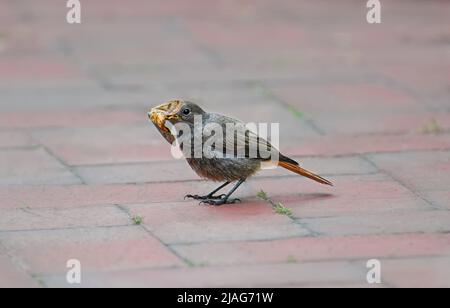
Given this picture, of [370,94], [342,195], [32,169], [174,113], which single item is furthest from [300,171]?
[370,94]

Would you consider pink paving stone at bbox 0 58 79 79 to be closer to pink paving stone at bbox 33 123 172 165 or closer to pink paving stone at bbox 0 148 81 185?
pink paving stone at bbox 33 123 172 165

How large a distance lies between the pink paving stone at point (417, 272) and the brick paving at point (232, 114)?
0.04 ft

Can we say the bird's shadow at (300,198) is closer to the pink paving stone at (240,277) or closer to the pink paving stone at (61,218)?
the pink paving stone at (61,218)

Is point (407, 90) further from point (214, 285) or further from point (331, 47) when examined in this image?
point (214, 285)

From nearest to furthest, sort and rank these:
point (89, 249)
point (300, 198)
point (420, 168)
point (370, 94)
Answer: point (89, 249)
point (300, 198)
point (420, 168)
point (370, 94)

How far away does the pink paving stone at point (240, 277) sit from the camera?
16.8 feet

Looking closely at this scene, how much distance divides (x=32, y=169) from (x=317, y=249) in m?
2.26

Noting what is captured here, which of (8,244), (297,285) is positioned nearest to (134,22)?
(8,244)

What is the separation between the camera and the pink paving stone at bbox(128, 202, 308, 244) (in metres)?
5.87

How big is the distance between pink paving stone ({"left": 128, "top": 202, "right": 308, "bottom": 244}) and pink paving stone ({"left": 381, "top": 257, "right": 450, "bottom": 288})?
26.0 inches

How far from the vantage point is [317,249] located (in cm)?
566

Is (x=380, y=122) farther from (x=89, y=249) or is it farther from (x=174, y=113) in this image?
(x=89, y=249)

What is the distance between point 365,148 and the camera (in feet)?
25.2

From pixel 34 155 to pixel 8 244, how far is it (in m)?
1.84
